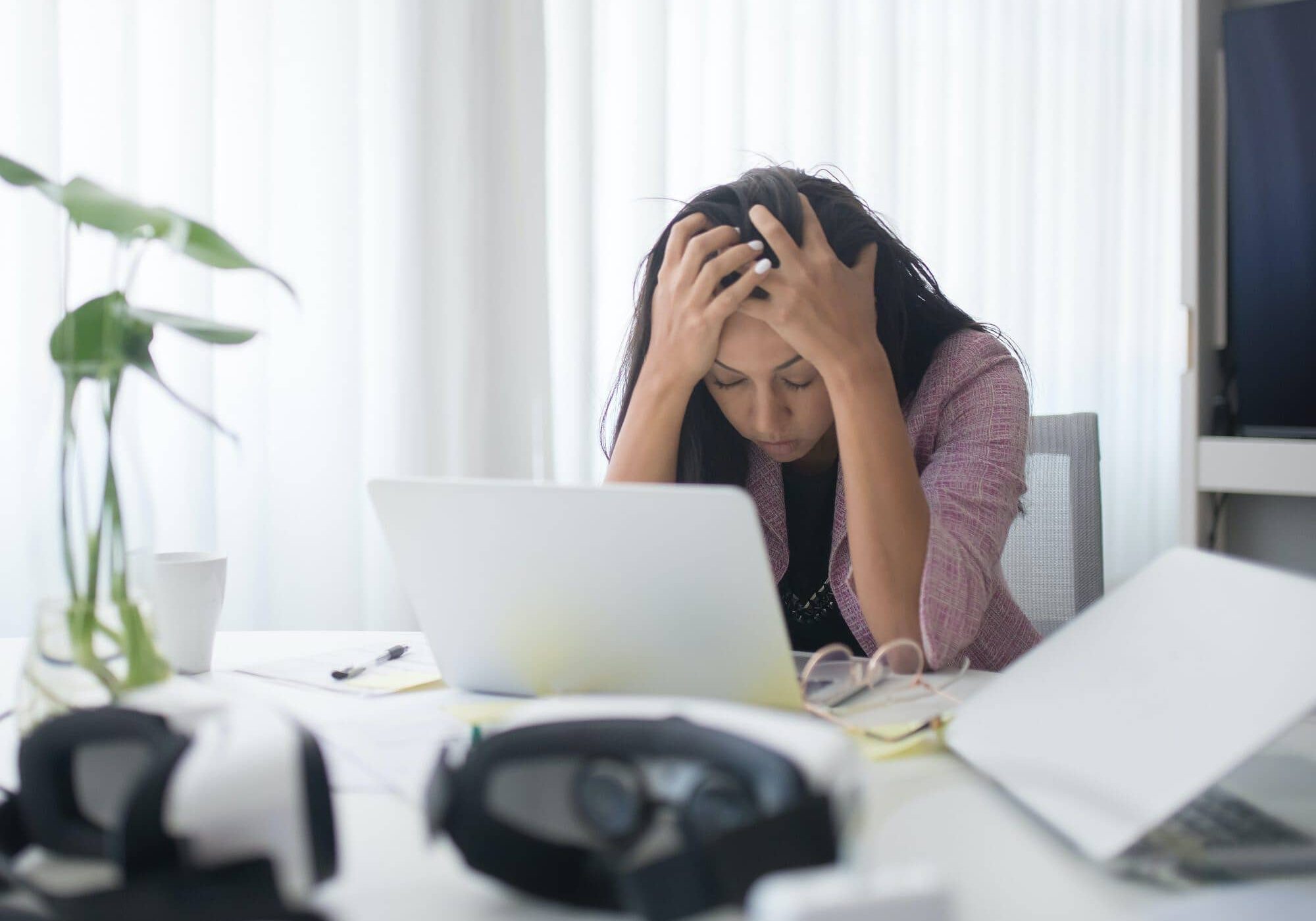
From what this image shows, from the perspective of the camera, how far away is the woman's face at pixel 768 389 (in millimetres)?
1188

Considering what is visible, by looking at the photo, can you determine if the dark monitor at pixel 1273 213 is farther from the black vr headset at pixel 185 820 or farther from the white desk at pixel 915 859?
the black vr headset at pixel 185 820

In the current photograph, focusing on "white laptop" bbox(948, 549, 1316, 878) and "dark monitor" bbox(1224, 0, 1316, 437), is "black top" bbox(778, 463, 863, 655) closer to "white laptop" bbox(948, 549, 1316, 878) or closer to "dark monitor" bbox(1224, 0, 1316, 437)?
"white laptop" bbox(948, 549, 1316, 878)

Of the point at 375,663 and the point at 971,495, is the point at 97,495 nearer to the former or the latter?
the point at 375,663

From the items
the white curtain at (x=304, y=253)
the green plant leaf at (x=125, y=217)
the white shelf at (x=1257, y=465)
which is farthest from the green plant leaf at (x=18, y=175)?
the white shelf at (x=1257, y=465)

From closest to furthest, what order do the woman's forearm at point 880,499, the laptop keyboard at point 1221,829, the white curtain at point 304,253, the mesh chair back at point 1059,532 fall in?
the laptop keyboard at point 1221,829, the woman's forearm at point 880,499, the mesh chair back at point 1059,532, the white curtain at point 304,253

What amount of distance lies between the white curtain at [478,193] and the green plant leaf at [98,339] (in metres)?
1.06

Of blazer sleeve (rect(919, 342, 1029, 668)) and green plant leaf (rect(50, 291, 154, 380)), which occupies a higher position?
green plant leaf (rect(50, 291, 154, 380))

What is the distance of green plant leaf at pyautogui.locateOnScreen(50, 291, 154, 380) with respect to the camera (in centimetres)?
66

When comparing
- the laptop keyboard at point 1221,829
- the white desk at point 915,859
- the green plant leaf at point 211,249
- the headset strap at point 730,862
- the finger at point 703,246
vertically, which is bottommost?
the white desk at point 915,859

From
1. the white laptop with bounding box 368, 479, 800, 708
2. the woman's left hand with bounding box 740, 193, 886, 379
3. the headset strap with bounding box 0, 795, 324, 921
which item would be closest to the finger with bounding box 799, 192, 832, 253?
the woman's left hand with bounding box 740, 193, 886, 379

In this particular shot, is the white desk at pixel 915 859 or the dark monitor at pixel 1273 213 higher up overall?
the dark monitor at pixel 1273 213

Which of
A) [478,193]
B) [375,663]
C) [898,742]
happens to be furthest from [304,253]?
[898,742]

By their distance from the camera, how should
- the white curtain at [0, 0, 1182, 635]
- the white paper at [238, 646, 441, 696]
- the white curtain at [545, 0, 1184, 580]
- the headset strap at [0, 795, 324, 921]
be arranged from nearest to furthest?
the headset strap at [0, 795, 324, 921]
the white paper at [238, 646, 441, 696]
the white curtain at [0, 0, 1182, 635]
the white curtain at [545, 0, 1184, 580]

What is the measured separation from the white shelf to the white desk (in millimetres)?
1285
